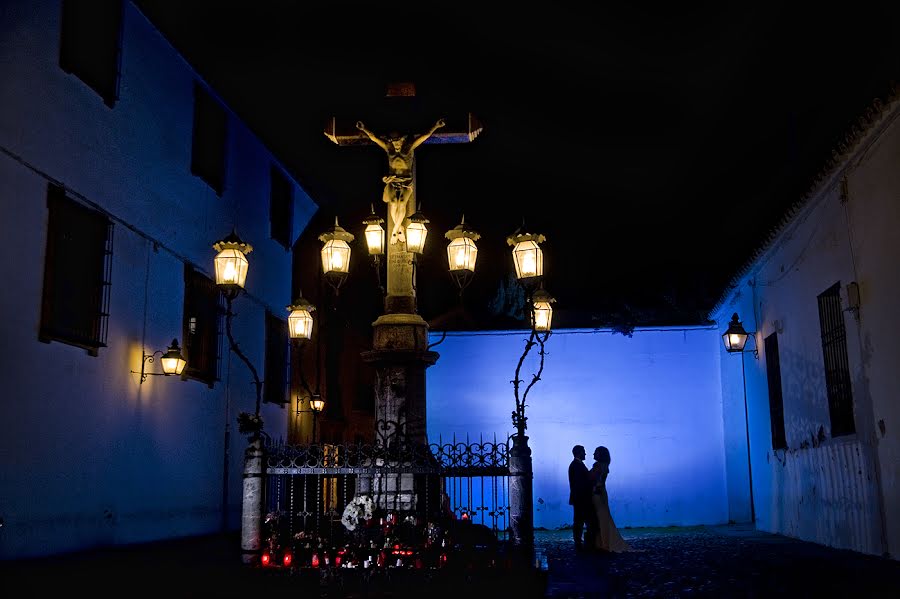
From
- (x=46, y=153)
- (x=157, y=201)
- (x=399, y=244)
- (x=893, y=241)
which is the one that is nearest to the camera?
(x=893, y=241)

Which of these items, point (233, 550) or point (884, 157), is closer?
point (884, 157)

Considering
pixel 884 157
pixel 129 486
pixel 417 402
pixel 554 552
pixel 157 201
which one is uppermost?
pixel 157 201

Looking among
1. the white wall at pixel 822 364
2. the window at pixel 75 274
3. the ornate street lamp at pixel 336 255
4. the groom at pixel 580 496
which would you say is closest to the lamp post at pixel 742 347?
the white wall at pixel 822 364

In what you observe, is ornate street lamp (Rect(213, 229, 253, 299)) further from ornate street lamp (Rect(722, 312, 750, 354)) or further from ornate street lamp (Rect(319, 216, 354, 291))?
ornate street lamp (Rect(722, 312, 750, 354))

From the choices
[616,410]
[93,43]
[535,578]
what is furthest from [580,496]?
[93,43]

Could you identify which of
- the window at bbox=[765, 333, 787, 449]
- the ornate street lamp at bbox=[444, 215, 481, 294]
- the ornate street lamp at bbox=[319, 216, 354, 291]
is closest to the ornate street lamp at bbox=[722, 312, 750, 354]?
the window at bbox=[765, 333, 787, 449]

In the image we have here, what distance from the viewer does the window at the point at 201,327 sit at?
14203 millimetres

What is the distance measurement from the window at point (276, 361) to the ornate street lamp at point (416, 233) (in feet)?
26.9

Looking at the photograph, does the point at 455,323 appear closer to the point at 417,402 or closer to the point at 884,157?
the point at 417,402

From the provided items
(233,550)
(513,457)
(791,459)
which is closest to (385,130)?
(513,457)

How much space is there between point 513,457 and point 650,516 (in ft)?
32.1

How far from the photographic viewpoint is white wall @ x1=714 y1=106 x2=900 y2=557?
30.5 ft

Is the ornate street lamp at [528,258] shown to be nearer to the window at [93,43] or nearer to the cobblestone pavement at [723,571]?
the cobblestone pavement at [723,571]

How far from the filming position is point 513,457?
9156mm
